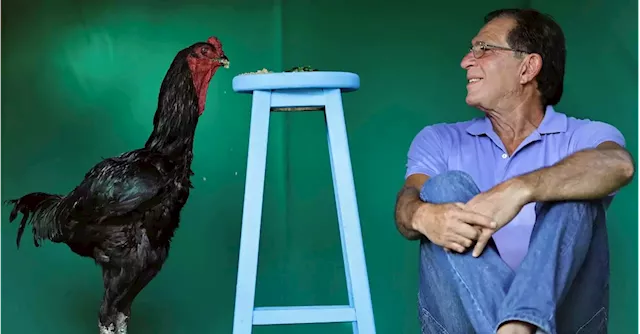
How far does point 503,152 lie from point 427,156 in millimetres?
201

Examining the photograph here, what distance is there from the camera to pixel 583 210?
1689 mm

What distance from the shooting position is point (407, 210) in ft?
6.31

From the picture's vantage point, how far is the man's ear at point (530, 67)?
2.28m

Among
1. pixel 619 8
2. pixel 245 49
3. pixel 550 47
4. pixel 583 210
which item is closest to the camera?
pixel 583 210

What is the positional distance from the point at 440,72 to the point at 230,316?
1114 mm

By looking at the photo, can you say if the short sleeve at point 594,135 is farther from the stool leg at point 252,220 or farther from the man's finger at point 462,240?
the stool leg at point 252,220

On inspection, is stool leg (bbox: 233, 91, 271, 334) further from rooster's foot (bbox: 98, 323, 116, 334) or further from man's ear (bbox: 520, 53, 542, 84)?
man's ear (bbox: 520, 53, 542, 84)

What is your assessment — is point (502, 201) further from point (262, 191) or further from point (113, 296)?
point (113, 296)

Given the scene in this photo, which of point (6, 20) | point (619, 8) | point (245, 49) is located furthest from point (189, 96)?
point (619, 8)

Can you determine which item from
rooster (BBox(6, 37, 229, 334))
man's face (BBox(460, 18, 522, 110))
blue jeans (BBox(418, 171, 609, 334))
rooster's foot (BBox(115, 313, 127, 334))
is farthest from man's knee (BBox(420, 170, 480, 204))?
rooster's foot (BBox(115, 313, 127, 334))

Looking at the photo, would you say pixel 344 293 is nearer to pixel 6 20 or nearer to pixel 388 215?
pixel 388 215

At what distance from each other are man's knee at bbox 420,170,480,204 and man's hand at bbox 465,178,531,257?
29mm

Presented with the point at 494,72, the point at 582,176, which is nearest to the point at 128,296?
the point at 494,72

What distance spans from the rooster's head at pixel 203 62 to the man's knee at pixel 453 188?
2.75 feet
